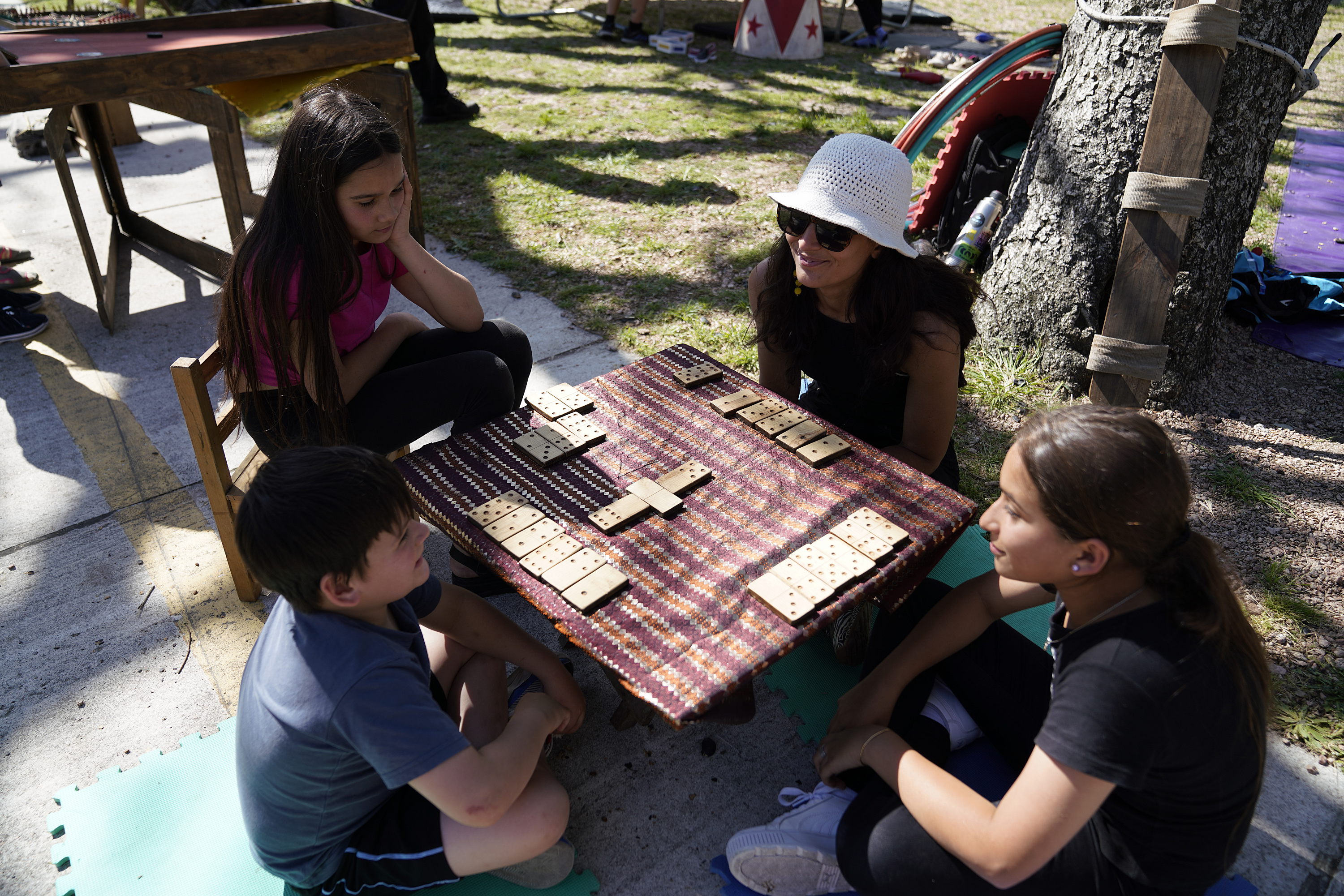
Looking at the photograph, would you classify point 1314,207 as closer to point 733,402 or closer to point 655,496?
point 733,402

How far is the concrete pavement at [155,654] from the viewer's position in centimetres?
195

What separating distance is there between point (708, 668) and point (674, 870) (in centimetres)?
62

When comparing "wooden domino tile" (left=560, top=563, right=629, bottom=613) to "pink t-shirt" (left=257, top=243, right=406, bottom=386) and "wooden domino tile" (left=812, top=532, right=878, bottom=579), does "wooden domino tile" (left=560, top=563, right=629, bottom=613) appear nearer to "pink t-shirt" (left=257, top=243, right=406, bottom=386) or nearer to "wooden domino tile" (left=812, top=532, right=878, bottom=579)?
"wooden domino tile" (left=812, top=532, right=878, bottom=579)

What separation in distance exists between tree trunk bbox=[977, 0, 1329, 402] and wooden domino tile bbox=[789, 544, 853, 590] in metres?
2.27

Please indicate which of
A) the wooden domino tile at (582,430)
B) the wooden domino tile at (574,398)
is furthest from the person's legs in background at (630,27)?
the wooden domino tile at (582,430)

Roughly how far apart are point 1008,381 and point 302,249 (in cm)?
276

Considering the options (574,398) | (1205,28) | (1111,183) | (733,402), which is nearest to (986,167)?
(1111,183)

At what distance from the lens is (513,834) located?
5.49 ft

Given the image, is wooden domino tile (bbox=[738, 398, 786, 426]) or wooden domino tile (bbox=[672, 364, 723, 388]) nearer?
wooden domino tile (bbox=[738, 398, 786, 426])

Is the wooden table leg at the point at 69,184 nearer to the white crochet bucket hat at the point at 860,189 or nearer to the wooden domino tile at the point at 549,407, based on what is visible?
the wooden domino tile at the point at 549,407

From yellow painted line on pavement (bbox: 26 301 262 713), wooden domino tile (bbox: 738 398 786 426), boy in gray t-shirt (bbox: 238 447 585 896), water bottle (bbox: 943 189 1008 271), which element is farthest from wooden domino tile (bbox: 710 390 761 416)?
water bottle (bbox: 943 189 1008 271)

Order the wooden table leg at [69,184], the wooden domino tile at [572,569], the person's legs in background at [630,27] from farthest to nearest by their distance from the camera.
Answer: the person's legs in background at [630,27]
the wooden table leg at [69,184]
the wooden domino tile at [572,569]

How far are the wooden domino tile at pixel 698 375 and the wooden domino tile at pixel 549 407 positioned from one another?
13.1 inches

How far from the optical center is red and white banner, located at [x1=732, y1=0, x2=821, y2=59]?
7.97 m
